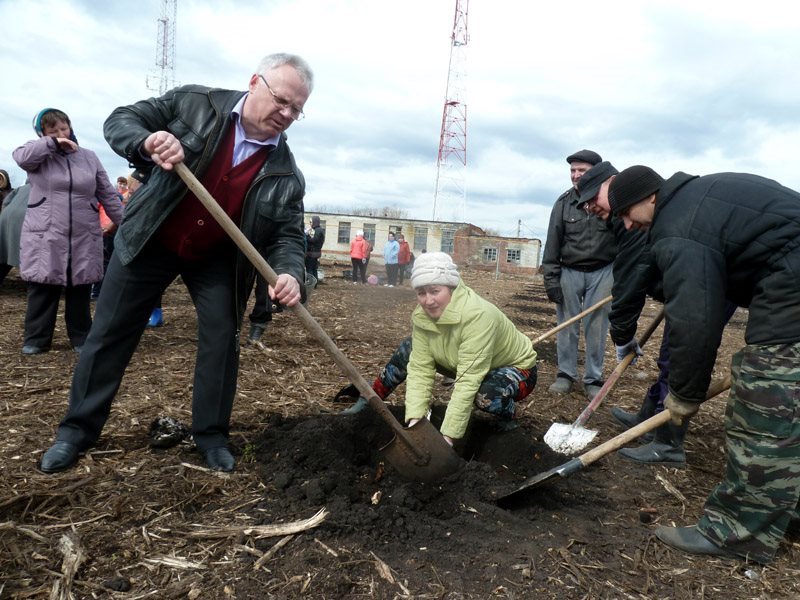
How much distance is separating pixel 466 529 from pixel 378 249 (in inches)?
1456

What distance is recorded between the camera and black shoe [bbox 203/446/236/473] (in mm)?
3172

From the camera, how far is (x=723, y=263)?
252cm

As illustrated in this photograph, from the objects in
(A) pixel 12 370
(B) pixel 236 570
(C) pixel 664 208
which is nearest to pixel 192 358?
(A) pixel 12 370

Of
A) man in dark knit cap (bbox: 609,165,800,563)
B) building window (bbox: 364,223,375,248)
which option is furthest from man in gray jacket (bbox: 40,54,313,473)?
building window (bbox: 364,223,375,248)

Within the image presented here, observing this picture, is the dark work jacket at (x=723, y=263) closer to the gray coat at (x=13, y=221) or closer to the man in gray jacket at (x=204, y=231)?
the man in gray jacket at (x=204, y=231)

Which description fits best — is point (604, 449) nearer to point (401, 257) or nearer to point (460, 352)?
point (460, 352)

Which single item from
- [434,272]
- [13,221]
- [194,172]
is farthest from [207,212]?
[13,221]

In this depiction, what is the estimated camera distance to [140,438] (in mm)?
3504

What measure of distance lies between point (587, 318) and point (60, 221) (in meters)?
4.95

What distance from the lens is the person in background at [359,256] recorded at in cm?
1980

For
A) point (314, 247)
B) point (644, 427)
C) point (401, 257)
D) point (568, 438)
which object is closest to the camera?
point (644, 427)

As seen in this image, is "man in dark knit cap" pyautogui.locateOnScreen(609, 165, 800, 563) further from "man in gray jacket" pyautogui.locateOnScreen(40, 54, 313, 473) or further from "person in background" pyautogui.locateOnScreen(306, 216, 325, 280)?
"person in background" pyautogui.locateOnScreen(306, 216, 325, 280)

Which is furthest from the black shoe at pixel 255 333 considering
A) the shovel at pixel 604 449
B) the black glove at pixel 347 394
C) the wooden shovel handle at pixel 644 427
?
the wooden shovel handle at pixel 644 427

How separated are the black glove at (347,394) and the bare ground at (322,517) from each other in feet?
0.41
